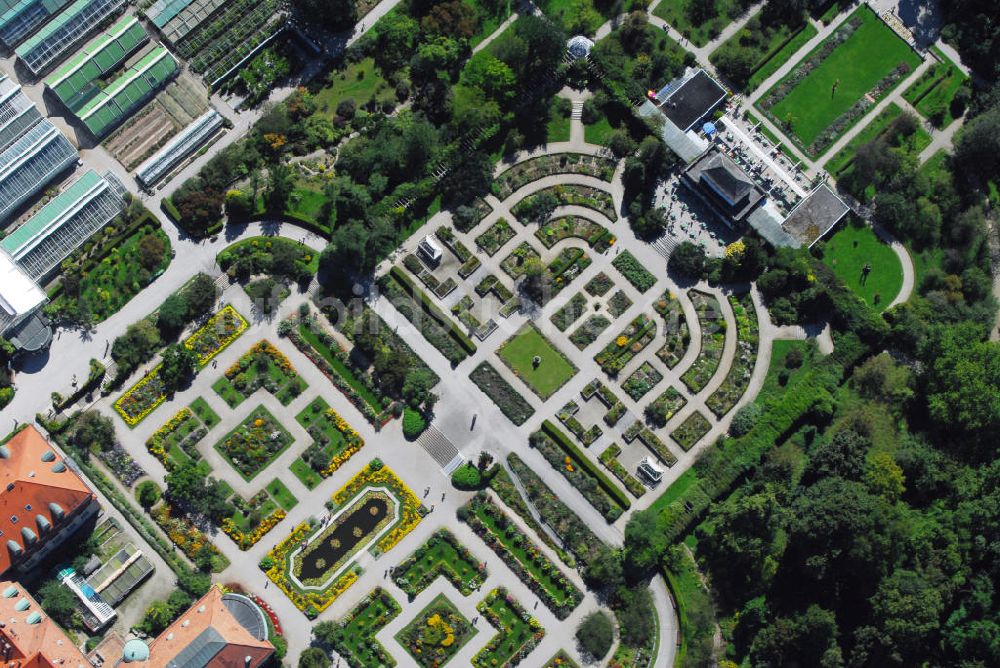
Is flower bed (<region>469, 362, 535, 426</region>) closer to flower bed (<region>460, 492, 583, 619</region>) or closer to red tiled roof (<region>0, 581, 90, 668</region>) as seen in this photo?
flower bed (<region>460, 492, 583, 619</region>)

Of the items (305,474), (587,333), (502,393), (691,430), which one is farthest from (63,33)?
(691,430)

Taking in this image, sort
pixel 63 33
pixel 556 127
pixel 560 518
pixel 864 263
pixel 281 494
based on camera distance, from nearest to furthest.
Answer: pixel 281 494
pixel 560 518
pixel 63 33
pixel 864 263
pixel 556 127

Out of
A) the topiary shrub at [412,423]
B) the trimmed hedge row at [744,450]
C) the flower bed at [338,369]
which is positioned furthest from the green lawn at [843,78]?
the flower bed at [338,369]

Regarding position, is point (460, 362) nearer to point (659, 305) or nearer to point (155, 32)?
point (659, 305)

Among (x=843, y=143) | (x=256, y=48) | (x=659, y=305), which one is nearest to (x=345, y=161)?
(x=256, y=48)

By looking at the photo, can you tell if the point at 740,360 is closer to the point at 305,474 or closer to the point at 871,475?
the point at 871,475

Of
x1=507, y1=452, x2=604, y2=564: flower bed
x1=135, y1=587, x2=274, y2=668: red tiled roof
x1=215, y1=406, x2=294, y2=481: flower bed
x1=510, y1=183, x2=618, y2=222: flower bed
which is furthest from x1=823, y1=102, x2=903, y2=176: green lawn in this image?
x1=135, y1=587, x2=274, y2=668: red tiled roof

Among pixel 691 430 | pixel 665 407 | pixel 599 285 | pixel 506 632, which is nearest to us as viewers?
pixel 506 632
